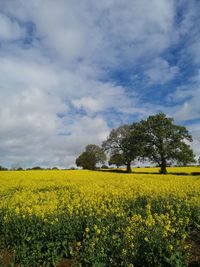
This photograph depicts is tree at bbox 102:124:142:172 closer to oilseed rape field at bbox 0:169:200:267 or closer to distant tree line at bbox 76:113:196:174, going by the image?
distant tree line at bbox 76:113:196:174

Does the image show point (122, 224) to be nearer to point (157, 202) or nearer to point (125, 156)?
point (157, 202)

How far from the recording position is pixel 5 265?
7.79 metres

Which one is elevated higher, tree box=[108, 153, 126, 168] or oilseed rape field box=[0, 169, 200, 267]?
tree box=[108, 153, 126, 168]

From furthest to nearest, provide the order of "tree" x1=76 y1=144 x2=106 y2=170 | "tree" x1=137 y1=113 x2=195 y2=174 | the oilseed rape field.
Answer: "tree" x1=76 y1=144 x2=106 y2=170, "tree" x1=137 y1=113 x2=195 y2=174, the oilseed rape field

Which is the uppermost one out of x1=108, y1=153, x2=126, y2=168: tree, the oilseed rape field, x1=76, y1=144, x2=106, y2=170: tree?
x1=76, y1=144, x2=106, y2=170: tree

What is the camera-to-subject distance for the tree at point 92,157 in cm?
7656

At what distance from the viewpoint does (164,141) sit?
166 feet

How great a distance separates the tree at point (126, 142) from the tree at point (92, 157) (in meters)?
16.2

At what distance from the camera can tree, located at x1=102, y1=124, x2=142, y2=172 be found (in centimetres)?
5317

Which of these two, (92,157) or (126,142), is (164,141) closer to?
(126,142)

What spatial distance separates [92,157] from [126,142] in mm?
22088

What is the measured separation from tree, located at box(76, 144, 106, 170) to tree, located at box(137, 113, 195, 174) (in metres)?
24.9

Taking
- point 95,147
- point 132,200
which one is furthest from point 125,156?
point 132,200

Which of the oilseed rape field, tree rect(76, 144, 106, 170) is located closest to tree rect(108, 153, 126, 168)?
tree rect(76, 144, 106, 170)
